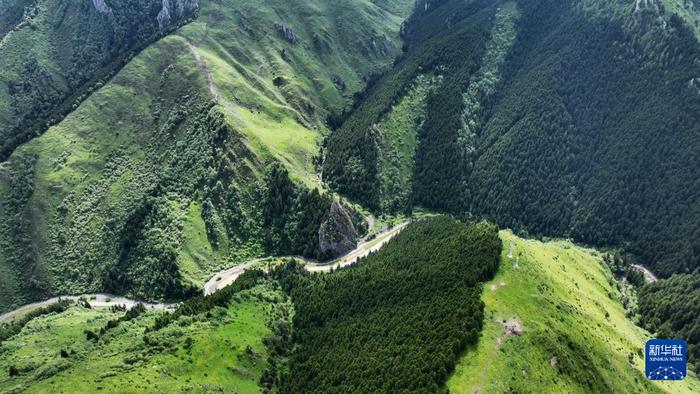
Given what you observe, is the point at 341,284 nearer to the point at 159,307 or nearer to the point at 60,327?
the point at 159,307

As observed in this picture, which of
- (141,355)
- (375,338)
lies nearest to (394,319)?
(375,338)

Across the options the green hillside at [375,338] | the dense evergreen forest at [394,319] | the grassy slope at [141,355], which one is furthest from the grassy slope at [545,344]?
the grassy slope at [141,355]

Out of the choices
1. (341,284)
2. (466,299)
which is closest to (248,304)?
(341,284)

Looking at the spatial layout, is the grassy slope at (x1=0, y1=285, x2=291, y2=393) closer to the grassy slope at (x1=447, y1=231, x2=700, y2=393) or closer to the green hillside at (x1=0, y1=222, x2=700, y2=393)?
the green hillside at (x1=0, y1=222, x2=700, y2=393)

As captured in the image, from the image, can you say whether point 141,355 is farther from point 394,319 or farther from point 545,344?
point 545,344

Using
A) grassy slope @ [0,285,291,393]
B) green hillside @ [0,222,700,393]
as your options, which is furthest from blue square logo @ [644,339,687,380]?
grassy slope @ [0,285,291,393]

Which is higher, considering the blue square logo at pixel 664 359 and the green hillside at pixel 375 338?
the green hillside at pixel 375 338

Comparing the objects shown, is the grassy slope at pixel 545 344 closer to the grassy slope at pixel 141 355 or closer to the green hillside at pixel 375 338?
the green hillside at pixel 375 338
